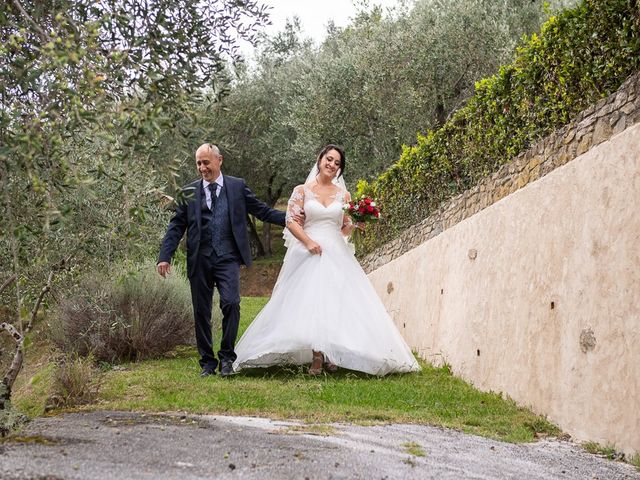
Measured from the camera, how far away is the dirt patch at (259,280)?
29.5 m

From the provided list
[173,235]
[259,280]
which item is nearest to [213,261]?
[173,235]

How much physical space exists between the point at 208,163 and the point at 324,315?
1887 mm

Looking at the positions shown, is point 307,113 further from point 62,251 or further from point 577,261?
point 577,261

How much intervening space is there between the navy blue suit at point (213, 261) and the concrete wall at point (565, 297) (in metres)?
2.32

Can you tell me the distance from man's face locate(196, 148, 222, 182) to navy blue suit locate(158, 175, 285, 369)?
11cm

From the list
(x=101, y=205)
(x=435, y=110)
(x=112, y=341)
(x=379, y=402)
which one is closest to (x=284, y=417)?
(x=379, y=402)

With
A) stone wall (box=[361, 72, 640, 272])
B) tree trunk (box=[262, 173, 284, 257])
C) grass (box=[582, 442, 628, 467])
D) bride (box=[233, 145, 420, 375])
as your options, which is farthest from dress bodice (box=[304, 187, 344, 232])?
tree trunk (box=[262, 173, 284, 257])

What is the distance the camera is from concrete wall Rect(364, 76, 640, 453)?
15.4 ft

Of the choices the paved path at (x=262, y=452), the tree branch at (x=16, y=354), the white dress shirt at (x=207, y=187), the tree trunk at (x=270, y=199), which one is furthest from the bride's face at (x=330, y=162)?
the tree trunk at (x=270, y=199)

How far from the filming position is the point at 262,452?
386 centimetres

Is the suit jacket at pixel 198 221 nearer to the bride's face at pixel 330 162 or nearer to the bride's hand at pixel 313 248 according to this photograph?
the bride's hand at pixel 313 248

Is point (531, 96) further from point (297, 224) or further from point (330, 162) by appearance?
point (297, 224)

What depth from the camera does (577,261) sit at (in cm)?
537

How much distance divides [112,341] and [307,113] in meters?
15.8
